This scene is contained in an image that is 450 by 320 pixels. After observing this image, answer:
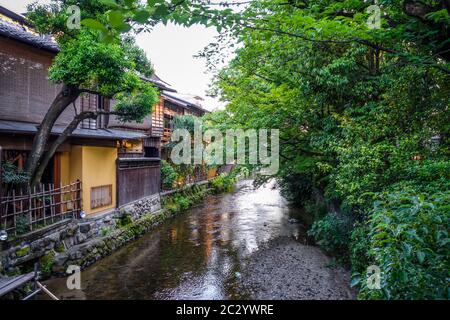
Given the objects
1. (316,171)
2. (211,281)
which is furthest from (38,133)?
(316,171)

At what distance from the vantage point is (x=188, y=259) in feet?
43.3

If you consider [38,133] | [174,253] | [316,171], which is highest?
[38,133]

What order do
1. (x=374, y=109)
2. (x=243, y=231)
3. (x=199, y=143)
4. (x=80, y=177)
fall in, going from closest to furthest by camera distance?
(x=374, y=109)
(x=80, y=177)
(x=243, y=231)
(x=199, y=143)

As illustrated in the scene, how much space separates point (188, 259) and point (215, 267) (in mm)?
1553

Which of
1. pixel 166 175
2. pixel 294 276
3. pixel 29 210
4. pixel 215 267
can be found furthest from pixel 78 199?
pixel 166 175

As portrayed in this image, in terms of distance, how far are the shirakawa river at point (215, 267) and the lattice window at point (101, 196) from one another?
275 centimetres

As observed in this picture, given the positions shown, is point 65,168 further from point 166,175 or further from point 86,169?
point 166,175

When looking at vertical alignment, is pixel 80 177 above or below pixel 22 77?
below

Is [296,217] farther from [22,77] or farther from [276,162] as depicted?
[22,77]

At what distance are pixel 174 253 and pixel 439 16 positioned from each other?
12799mm

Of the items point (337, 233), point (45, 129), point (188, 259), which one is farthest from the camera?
point (188, 259)

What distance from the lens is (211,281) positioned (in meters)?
10.8

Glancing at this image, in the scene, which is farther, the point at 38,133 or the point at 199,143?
the point at 199,143

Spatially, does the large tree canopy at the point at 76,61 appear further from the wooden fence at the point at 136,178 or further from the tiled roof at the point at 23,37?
the wooden fence at the point at 136,178
